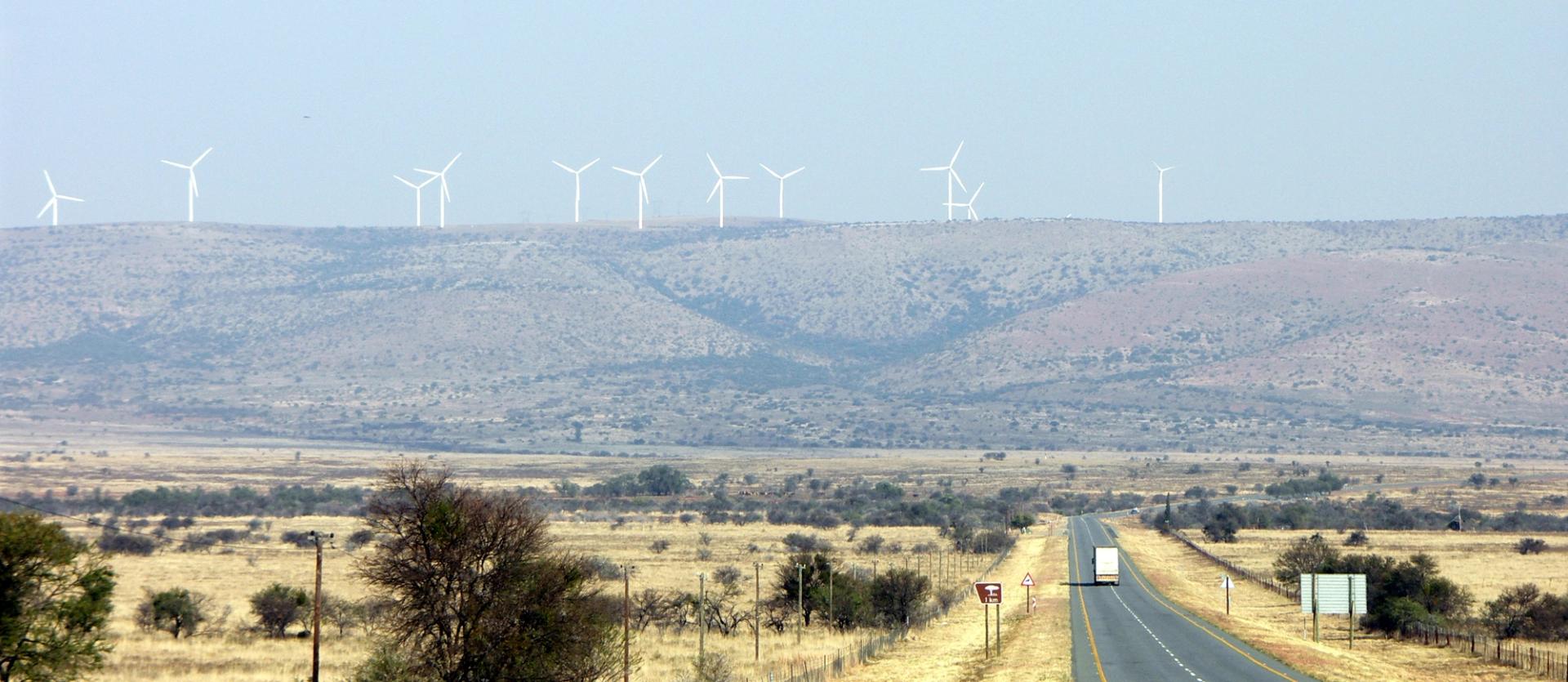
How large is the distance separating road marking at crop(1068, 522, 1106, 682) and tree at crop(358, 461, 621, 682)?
41.0ft

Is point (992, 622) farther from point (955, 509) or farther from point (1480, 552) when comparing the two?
point (955, 509)

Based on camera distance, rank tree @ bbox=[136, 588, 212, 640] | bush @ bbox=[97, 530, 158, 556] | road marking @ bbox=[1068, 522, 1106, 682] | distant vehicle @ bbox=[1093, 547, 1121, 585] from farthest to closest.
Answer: bush @ bbox=[97, 530, 158, 556] → distant vehicle @ bbox=[1093, 547, 1121, 585] → tree @ bbox=[136, 588, 212, 640] → road marking @ bbox=[1068, 522, 1106, 682]

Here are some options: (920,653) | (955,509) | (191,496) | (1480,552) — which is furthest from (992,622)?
(191,496)

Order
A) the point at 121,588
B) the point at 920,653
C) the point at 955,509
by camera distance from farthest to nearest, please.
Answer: the point at 955,509 → the point at 121,588 → the point at 920,653

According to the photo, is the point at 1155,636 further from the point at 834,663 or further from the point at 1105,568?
the point at 1105,568

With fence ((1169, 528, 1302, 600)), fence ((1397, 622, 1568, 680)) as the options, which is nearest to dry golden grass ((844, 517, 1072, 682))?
fence ((1169, 528, 1302, 600))

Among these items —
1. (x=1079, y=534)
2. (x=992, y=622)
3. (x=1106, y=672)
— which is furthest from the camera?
(x=1079, y=534)

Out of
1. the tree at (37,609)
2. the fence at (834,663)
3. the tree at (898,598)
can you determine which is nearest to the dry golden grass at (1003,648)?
the fence at (834,663)

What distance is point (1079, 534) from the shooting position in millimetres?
99875

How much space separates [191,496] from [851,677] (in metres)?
91.1

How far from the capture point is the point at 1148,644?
48.1m

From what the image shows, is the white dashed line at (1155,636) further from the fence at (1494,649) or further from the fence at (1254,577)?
the fence at (1494,649)

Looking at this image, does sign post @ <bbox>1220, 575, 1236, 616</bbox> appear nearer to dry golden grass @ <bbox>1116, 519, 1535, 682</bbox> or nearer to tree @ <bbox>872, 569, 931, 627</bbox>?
dry golden grass @ <bbox>1116, 519, 1535, 682</bbox>

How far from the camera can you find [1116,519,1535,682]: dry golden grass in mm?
42875
